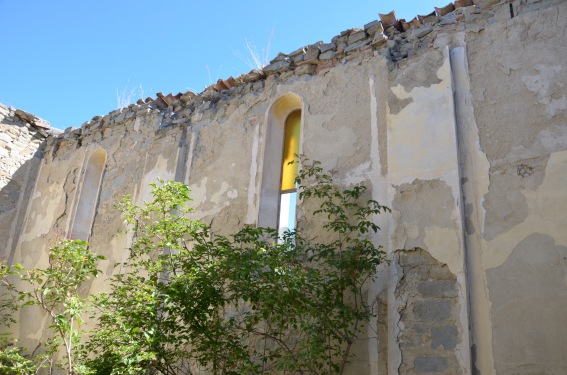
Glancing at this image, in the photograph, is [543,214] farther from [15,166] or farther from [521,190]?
[15,166]

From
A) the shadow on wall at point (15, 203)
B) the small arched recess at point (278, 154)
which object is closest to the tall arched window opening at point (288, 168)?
the small arched recess at point (278, 154)

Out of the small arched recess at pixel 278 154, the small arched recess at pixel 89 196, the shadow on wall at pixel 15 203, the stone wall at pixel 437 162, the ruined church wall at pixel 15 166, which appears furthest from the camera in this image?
the ruined church wall at pixel 15 166

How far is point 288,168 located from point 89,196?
3.66 m

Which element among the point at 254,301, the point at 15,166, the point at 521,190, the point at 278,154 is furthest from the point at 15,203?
the point at 521,190

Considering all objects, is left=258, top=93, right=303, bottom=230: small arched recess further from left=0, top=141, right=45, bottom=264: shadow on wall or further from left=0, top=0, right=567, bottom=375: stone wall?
left=0, top=141, right=45, bottom=264: shadow on wall

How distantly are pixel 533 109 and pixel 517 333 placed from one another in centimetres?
188

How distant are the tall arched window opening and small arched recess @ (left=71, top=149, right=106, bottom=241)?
311 centimetres

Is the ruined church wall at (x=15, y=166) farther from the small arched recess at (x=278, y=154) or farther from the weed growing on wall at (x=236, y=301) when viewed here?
the small arched recess at (x=278, y=154)

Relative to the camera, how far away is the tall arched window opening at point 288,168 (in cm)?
557

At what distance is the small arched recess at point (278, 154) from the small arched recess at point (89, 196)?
9.84 feet

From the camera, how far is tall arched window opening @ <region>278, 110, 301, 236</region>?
5.57 meters

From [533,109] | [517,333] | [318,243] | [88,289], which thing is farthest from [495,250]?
[88,289]

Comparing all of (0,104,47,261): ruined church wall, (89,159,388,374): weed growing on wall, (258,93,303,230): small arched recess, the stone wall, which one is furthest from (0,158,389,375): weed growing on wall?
(0,104,47,261): ruined church wall

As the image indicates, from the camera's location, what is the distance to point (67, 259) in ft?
14.5
